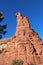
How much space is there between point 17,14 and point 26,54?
1700cm

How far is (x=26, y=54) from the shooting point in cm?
5603

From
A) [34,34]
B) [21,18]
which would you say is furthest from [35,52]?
[21,18]

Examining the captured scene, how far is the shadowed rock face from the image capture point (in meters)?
55.2

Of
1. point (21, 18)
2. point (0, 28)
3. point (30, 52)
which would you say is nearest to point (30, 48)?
point (30, 52)

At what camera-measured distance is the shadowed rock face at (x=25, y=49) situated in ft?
181

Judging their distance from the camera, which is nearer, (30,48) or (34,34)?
(30,48)

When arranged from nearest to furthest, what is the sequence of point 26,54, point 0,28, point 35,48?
1. point 0,28
2. point 26,54
3. point 35,48

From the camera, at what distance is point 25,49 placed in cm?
5691

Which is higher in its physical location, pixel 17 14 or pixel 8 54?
pixel 17 14

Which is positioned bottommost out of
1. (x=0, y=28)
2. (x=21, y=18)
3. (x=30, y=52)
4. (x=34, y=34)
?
(x=0, y=28)

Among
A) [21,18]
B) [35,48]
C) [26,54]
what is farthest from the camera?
[21,18]

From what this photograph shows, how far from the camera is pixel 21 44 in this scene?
57469 millimetres

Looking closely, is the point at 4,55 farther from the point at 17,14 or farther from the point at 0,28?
the point at 0,28

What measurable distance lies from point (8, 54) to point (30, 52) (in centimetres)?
560
